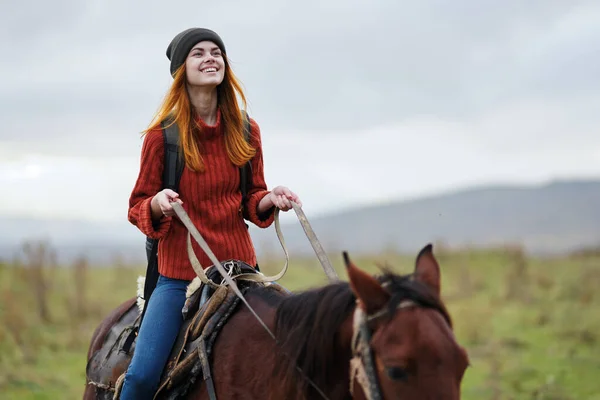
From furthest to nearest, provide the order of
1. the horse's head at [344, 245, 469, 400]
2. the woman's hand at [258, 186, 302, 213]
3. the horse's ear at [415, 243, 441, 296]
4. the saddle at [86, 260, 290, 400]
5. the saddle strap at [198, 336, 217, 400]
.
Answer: the woman's hand at [258, 186, 302, 213], the saddle at [86, 260, 290, 400], the saddle strap at [198, 336, 217, 400], the horse's ear at [415, 243, 441, 296], the horse's head at [344, 245, 469, 400]

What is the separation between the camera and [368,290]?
9.36ft

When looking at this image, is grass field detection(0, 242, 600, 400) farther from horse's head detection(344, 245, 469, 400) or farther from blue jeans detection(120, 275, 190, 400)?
horse's head detection(344, 245, 469, 400)

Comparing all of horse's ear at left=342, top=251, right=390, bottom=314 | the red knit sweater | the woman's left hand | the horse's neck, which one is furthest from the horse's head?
the red knit sweater

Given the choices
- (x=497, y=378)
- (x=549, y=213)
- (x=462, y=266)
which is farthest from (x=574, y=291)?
(x=549, y=213)

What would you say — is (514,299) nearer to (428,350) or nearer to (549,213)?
(428,350)

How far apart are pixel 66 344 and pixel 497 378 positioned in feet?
22.6

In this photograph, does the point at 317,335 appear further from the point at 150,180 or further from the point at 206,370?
the point at 150,180

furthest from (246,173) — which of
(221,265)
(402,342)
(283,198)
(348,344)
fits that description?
(402,342)

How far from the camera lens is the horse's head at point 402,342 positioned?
2.66 metres

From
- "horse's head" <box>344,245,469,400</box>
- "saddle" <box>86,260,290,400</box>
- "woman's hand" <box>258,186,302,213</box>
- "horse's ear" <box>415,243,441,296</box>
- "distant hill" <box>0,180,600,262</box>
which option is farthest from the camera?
"distant hill" <box>0,180,600,262</box>

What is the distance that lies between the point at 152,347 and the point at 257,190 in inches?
41.9

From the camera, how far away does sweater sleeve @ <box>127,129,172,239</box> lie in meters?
3.97

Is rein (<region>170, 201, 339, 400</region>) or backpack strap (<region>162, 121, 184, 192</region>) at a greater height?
backpack strap (<region>162, 121, 184, 192</region>)

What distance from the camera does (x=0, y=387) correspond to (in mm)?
9680
